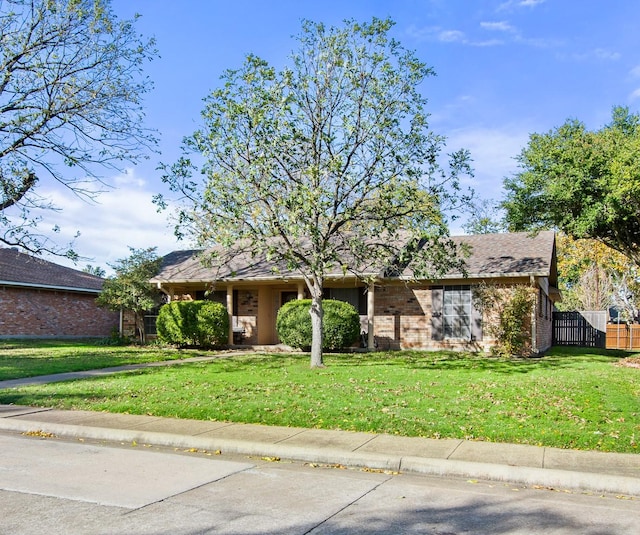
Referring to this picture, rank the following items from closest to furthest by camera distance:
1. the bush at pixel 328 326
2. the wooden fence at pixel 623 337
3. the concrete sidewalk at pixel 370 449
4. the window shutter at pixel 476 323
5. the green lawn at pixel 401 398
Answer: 1. the concrete sidewalk at pixel 370 449
2. the green lawn at pixel 401 398
3. the bush at pixel 328 326
4. the window shutter at pixel 476 323
5. the wooden fence at pixel 623 337

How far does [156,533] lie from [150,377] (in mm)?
9272

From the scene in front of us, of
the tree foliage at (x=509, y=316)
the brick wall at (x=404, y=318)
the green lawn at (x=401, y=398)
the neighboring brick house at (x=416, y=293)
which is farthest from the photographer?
the brick wall at (x=404, y=318)

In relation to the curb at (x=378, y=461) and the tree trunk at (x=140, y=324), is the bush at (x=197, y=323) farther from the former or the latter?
the curb at (x=378, y=461)

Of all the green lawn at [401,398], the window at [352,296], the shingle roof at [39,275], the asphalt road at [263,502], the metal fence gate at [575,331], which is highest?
the shingle roof at [39,275]

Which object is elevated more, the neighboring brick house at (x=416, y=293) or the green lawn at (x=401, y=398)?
the neighboring brick house at (x=416, y=293)

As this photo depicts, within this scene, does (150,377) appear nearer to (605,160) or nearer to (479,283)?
(479,283)

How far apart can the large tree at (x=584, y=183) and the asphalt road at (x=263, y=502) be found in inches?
532

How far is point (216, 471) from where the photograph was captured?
676 centimetres

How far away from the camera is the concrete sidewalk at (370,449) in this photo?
21.1 feet

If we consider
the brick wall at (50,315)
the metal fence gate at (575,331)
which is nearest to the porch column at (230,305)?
the brick wall at (50,315)

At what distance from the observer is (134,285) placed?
23.9 meters

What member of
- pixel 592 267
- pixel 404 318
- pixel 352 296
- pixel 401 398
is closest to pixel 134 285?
pixel 352 296

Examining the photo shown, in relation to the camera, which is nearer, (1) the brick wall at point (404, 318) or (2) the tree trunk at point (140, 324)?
(1) the brick wall at point (404, 318)

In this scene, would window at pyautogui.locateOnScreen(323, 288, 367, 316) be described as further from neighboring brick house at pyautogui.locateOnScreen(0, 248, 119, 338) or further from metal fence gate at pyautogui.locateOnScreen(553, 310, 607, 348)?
metal fence gate at pyautogui.locateOnScreen(553, 310, 607, 348)
